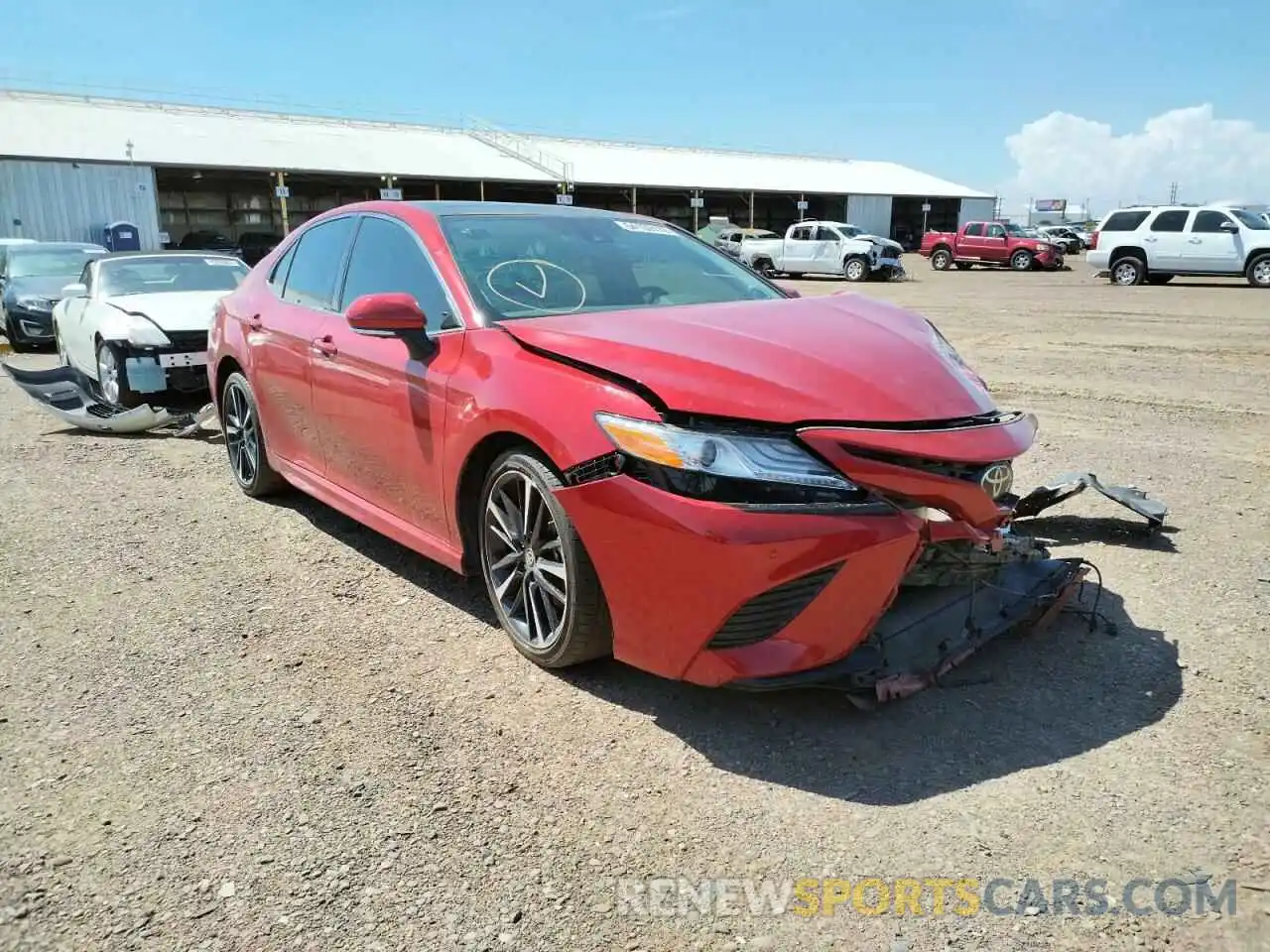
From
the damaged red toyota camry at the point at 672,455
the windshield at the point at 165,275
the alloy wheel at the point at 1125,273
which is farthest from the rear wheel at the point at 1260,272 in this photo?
the damaged red toyota camry at the point at 672,455

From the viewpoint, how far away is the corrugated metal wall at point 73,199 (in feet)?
99.0

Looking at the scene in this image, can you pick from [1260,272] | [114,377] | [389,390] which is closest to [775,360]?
[389,390]

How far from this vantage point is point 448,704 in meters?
3.10

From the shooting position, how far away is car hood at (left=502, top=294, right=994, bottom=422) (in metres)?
2.69

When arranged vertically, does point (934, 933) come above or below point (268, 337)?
below

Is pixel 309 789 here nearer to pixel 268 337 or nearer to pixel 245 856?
pixel 245 856

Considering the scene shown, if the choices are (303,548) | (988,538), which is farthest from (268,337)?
(988,538)

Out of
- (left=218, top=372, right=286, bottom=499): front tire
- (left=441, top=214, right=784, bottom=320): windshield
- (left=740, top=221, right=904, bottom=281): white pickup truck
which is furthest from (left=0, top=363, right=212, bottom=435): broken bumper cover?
(left=740, top=221, right=904, bottom=281): white pickup truck

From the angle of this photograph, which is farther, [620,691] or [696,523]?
[620,691]

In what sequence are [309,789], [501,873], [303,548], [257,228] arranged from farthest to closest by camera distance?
[257,228]
[303,548]
[309,789]
[501,873]

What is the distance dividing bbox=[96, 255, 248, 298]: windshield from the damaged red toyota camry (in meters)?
5.86

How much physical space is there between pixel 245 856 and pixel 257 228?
155ft

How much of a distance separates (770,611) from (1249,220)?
2521cm

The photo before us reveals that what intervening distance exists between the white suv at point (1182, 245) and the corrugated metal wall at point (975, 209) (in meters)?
35.1
